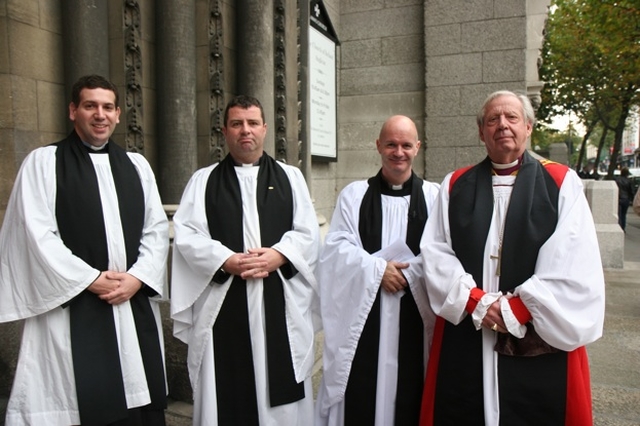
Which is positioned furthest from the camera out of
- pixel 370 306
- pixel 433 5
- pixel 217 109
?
pixel 433 5

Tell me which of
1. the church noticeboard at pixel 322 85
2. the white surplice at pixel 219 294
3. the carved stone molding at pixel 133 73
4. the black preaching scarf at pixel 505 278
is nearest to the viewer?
the black preaching scarf at pixel 505 278

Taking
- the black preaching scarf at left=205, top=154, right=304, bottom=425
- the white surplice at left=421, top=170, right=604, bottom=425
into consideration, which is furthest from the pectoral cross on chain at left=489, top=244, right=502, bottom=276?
the black preaching scarf at left=205, top=154, right=304, bottom=425

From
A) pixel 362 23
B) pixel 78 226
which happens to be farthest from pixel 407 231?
pixel 362 23

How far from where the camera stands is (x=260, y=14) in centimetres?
459

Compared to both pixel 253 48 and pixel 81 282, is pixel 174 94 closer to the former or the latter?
pixel 253 48

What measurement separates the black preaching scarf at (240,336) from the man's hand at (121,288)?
0.48 meters

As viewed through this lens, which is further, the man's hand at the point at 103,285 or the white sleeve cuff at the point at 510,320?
the man's hand at the point at 103,285

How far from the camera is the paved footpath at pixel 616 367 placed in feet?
11.5

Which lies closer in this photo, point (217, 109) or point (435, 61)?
point (217, 109)

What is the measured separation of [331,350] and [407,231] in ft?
2.56

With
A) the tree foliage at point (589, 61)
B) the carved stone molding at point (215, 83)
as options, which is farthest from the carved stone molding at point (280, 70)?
the tree foliage at point (589, 61)

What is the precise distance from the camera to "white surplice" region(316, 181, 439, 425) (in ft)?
9.09

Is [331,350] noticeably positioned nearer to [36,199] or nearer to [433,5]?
[36,199]

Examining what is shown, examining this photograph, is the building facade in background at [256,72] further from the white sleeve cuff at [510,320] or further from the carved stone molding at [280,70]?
the white sleeve cuff at [510,320]
